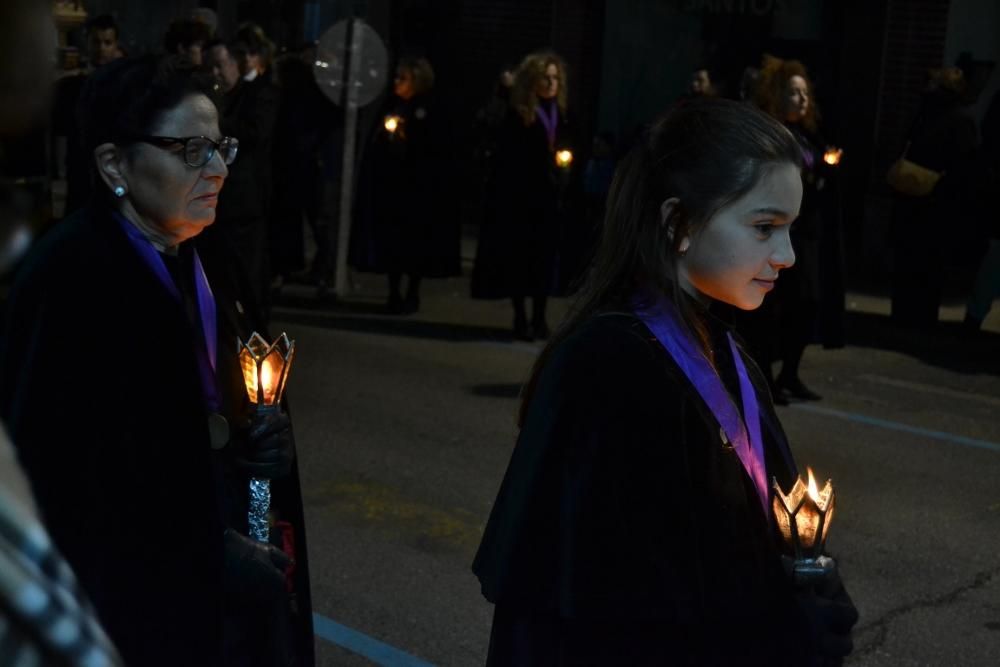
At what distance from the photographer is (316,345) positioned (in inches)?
414

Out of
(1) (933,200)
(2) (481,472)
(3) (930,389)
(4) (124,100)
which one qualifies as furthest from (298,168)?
(4) (124,100)

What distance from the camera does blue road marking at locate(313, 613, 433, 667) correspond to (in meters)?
5.11

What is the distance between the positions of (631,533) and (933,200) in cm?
1046

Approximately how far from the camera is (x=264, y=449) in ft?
10.4

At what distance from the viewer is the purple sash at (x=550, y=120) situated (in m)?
10.8

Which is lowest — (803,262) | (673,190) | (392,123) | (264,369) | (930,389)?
(930,389)

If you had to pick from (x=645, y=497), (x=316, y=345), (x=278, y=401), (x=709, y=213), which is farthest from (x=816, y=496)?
(x=316, y=345)

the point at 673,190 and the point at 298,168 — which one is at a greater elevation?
the point at 673,190

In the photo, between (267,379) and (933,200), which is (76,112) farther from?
(933,200)

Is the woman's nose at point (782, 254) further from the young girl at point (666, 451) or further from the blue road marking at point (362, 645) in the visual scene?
the blue road marking at point (362, 645)

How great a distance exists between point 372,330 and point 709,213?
861 centimetres

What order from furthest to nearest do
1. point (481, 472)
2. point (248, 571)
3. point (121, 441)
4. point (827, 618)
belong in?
point (481, 472), point (248, 571), point (121, 441), point (827, 618)

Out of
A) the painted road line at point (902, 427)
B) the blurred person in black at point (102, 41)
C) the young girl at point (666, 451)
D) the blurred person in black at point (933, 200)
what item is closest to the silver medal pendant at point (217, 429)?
the young girl at point (666, 451)

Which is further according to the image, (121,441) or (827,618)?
(121,441)
